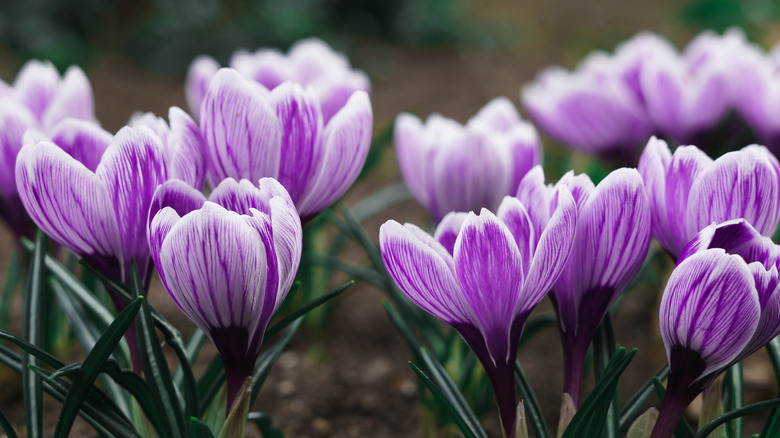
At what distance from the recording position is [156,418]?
0.87m

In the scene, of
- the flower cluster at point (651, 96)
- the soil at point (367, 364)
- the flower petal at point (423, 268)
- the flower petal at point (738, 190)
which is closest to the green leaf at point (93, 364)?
the flower petal at point (423, 268)

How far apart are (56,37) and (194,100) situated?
334cm

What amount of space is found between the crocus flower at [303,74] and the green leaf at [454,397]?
0.47 meters

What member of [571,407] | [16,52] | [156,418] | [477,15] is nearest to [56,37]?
[16,52]

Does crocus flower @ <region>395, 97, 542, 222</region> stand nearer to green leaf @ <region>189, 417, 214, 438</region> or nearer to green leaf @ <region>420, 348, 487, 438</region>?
green leaf @ <region>420, 348, 487, 438</region>

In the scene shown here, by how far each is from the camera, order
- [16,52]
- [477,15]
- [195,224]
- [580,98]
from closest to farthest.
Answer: [195,224] < [580,98] < [16,52] < [477,15]

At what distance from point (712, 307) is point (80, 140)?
776 millimetres

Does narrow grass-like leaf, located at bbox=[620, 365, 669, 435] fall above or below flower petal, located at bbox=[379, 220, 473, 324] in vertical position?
below

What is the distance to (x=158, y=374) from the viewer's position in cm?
85

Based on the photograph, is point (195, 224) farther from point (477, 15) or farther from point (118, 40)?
point (477, 15)

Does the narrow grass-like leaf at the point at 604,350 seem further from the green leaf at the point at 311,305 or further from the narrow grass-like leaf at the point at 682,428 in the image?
the green leaf at the point at 311,305

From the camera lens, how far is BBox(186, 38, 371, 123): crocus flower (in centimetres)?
125

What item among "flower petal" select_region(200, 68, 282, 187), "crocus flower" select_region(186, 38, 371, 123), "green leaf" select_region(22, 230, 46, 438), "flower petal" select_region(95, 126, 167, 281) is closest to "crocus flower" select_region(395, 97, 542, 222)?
"crocus flower" select_region(186, 38, 371, 123)

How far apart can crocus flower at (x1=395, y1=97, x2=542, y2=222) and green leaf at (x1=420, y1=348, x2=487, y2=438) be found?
28 centimetres
